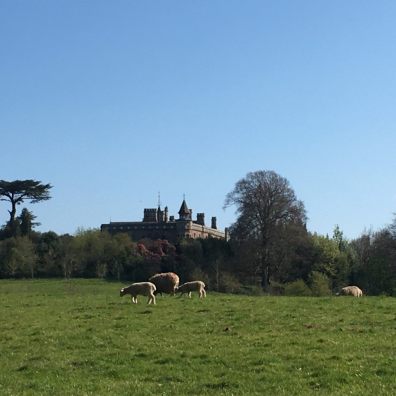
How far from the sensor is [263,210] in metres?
77.0

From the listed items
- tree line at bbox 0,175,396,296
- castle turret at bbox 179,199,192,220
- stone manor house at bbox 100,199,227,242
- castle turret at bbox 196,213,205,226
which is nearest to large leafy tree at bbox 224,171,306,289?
tree line at bbox 0,175,396,296

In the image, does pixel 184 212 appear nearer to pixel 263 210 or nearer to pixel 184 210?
pixel 184 210

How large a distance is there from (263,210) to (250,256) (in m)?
5.89

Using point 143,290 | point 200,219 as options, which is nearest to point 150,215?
point 200,219

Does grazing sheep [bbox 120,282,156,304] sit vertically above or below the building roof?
below

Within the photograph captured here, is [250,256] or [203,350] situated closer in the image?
[203,350]

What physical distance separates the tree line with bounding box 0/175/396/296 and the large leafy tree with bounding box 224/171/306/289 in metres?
0.11

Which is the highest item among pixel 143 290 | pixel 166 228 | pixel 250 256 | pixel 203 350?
pixel 166 228

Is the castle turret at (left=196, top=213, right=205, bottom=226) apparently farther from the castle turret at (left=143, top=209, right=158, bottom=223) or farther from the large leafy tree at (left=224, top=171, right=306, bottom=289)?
the large leafy tree at (left=224, top=171, right=306, bottom=289)

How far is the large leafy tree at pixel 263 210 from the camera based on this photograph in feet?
247

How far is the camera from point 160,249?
93562mm

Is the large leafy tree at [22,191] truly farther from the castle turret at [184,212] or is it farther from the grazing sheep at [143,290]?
the grazing sheep at [143,290]

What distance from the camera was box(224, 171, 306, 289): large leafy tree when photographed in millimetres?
75438

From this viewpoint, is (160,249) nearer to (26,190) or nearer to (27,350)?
(26,190)
